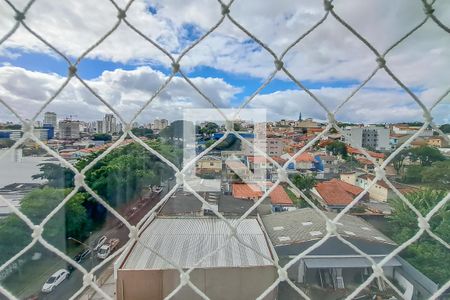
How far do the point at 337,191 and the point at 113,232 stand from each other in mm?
496

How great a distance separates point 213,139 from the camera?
583 mm

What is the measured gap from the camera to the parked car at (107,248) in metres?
0.59

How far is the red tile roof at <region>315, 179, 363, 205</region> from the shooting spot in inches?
25.6

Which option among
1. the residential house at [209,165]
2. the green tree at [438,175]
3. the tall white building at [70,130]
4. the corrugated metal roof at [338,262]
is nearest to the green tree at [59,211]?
the tall white building at [70,130]

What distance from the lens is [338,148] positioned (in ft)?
2.22

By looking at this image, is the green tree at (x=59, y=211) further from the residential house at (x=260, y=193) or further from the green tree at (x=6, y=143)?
the residential house at (x=260, y=193)

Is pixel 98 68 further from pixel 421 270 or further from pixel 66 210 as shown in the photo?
pixel 421 270

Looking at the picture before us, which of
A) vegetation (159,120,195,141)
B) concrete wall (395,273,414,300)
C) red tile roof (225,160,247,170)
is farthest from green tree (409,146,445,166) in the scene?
vegetation (159,120,195,141)

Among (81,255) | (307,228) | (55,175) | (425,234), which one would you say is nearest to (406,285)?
(425,234)

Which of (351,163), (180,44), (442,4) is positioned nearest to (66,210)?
(180,44)

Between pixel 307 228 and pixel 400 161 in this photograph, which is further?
pixel 307 228

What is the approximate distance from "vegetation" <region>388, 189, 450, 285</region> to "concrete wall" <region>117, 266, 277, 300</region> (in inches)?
12.0

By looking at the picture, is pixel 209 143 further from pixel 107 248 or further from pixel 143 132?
pixel 107 248

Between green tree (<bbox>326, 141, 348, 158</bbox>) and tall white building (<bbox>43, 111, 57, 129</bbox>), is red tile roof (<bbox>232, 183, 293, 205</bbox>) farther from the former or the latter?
tall white building (<bbox>43, 111, 57, 129</bbox>)
